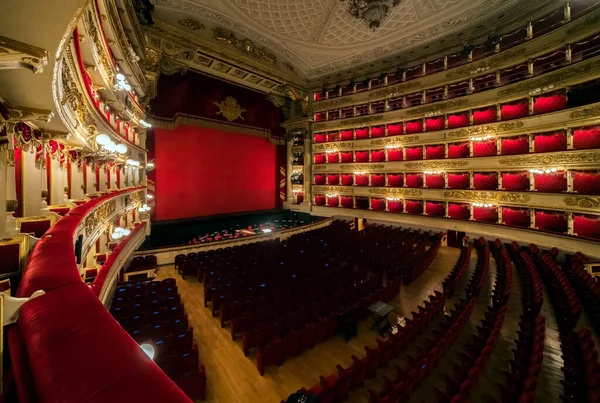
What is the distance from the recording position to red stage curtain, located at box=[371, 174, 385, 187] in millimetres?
15890

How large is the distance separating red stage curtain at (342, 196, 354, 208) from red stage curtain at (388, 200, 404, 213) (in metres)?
2.56

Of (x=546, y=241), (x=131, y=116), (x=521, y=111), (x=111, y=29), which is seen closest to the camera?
(x=111, y=29)

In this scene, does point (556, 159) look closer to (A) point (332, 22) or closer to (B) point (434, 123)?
(B) point (434, 123)

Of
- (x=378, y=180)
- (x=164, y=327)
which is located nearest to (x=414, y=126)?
(x=378, y=180)

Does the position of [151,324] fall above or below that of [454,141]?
below

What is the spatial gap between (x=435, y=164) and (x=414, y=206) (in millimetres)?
2603

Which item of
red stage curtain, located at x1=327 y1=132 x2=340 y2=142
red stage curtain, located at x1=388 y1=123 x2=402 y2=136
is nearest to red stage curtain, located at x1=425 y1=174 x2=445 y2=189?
red stage curtain, located at x1=388 y1=123 x2=402 y2=136

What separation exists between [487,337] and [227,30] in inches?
630

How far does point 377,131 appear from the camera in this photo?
16094 mm

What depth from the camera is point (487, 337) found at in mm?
4340

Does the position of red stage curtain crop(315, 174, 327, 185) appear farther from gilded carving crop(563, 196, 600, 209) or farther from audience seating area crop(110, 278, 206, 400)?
audience seating area crop(110, 278, 206, 400)

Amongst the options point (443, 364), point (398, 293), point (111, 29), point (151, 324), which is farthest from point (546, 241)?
point (111, 29)

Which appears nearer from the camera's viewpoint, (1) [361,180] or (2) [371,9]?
(2) [371,9]

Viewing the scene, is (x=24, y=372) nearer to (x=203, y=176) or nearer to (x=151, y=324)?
(x=151, y=324)
